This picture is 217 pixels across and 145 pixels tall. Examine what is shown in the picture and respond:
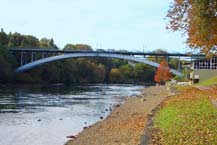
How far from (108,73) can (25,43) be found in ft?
125

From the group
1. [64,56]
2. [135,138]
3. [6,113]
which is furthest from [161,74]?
[135,138]

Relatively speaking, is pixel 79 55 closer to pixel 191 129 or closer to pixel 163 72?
pixel 163 72

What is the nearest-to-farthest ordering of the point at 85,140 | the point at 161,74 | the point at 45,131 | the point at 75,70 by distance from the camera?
the point at 85,140 → the point at 45,131 → the point at 161,74 → the point at 75,70

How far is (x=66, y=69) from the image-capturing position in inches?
4857

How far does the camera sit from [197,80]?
8262cm

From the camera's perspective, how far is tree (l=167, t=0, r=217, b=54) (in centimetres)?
1908

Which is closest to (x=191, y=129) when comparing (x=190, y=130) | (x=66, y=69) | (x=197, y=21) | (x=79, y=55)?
(x=190, y=130)

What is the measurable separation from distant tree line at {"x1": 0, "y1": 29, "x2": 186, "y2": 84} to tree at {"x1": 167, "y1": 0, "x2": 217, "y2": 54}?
7237 cm

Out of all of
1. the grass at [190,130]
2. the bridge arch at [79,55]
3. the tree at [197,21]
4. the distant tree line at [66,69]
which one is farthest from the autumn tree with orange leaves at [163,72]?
the grass at [190,130]

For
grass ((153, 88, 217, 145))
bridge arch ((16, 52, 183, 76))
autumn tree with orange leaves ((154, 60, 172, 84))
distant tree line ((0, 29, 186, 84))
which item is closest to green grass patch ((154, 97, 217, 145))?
grass ((153, 88, 217, 145))

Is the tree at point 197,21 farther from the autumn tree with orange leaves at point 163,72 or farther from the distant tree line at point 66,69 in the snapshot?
the autumn tree with orange leaves at point 163,72

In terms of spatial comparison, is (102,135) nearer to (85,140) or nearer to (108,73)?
(85,140)

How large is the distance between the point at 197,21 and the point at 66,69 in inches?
4101

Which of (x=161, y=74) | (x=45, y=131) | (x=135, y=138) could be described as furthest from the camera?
(x=161, y=74)
